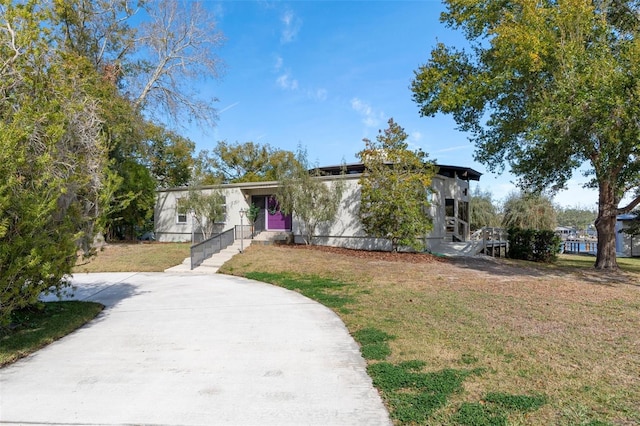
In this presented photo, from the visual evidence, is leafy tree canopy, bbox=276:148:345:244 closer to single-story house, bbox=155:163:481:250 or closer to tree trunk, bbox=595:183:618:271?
single-story house, bbox=155:163:481:250

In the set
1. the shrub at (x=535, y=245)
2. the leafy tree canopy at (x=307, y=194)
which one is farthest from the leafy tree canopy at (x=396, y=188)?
the shrub at (x=535, y=245)

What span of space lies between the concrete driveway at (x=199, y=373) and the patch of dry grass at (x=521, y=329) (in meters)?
0.72

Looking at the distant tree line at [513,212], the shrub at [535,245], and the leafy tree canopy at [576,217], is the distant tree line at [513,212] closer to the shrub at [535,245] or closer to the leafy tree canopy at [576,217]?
the shrub at [535,245]

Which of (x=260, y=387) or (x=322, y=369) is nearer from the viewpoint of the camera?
(x=260, y=387)

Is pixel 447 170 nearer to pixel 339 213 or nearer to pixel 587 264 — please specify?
pixel 339 213

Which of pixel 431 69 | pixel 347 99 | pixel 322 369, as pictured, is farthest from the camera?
pixel 347 99

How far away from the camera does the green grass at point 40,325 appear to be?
4.59m

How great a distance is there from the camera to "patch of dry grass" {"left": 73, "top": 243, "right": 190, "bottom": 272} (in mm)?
12133

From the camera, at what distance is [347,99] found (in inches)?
659

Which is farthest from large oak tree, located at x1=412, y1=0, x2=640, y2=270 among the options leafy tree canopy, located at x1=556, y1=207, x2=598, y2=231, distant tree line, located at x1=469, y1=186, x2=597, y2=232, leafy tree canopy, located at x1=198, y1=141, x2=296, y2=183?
leafy tree canopy, located at x1=556, y1=207, x2=598, y2=231

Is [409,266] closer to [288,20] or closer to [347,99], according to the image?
[347,99]

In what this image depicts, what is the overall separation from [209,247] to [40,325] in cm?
793

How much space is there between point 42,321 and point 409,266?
9112 millimetres

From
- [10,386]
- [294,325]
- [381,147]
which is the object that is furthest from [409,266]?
[10,386]
